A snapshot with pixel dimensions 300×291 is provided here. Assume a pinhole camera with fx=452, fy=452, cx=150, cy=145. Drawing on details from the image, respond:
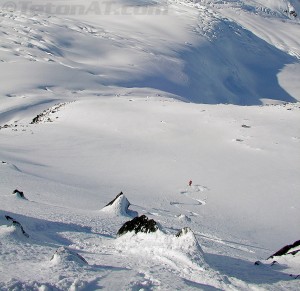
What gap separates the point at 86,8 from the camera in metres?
106

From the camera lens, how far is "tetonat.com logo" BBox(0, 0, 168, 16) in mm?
94000

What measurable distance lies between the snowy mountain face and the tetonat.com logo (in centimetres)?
2008

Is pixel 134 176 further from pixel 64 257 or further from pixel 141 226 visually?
pixel 64 257

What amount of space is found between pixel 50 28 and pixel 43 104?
4034cm

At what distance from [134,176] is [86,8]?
93.8 meters

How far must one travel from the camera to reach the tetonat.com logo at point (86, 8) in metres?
94.0

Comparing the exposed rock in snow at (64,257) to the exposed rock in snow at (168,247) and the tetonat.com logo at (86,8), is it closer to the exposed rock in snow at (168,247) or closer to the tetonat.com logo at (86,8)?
the exposed rock in snow at (168,247)

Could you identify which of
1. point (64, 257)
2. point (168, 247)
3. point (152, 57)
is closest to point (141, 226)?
point (168, 247)

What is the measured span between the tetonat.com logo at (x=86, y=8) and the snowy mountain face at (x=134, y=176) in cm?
2008

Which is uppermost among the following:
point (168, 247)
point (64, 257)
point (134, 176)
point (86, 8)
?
point (64, 257)

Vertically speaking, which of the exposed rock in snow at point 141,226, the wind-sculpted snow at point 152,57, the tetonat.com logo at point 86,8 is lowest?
the wind-sculpted snow at point 152,57

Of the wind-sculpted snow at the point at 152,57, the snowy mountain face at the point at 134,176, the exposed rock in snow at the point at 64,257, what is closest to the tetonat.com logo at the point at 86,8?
the wind-sculpted snow at the point at 152,57

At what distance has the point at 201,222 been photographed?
14016 millimetres

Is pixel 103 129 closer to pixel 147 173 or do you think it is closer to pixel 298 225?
pixel 147 173
